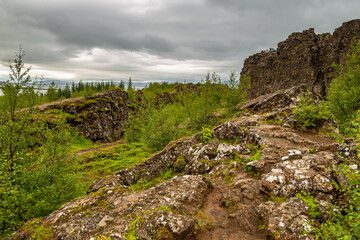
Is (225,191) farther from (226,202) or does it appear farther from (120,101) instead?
(120,101)

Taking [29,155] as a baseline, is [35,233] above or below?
below

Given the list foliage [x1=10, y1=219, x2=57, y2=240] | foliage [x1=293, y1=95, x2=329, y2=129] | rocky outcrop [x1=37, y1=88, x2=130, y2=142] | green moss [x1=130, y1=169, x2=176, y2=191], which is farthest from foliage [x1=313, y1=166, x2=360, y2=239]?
rocky outcrop [x1=37, y1=88, x2=130, y2=142]

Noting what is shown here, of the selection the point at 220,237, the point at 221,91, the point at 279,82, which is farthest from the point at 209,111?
the point at 279,82

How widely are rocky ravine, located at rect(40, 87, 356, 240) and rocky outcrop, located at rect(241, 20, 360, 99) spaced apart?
192 ft

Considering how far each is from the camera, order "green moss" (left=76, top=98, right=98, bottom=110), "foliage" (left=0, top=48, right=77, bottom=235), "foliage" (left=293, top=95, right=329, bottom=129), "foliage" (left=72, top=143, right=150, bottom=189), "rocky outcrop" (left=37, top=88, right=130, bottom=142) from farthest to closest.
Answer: "green moss" (left=76, top=98, right=98, bottom=110), "rocky outcrop" (left=37, top=88, right=130, bottom=142), "foliage" (left=72, top=143, right=150, bottom=189), "foliage" (left=293, top=95, right=329, bottom=129), "foliage" (left=0, top=48, right=77, bottom=235)

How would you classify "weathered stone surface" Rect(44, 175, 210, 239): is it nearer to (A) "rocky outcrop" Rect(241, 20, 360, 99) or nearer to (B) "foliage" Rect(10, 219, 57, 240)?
(B) "foliage" Rect(10, 219, 57, 240)

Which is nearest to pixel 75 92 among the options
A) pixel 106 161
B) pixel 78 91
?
pixel 78 91

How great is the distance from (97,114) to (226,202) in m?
53.9

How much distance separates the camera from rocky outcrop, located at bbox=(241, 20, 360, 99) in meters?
52.1

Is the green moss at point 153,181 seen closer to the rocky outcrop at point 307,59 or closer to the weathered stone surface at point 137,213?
the weathered stone surface at point 137,213

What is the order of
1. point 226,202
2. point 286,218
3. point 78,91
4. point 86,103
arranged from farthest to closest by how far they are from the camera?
1. point 78,91
2. point 86,103
3. point 226,202
4. point 286,218

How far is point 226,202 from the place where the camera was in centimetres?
917

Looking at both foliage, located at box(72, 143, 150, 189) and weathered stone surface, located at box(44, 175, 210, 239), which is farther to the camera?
foliage, located at box(72, 143, 150, 189)

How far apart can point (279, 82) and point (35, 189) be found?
256 feet
